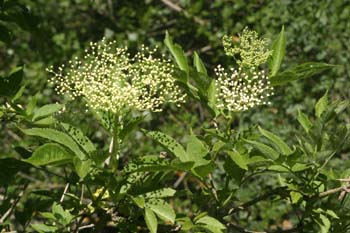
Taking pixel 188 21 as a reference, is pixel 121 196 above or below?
below

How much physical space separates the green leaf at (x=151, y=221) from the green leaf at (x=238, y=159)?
0.23 meters

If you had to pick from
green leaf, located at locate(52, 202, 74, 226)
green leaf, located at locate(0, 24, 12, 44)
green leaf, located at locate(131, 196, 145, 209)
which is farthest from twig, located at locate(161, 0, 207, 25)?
green leaf, located at locate(131, 196, 145, 209)

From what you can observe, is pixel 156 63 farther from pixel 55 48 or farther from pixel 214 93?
pixel 55 48

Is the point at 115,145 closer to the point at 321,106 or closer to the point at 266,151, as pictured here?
the point at 266,151

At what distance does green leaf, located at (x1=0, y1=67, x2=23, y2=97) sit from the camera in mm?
1872

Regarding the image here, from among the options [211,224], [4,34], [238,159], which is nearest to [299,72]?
[238,159]

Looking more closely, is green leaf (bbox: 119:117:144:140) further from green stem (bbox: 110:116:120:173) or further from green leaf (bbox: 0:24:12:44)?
green leaf (bbox: 0:24:12:44)

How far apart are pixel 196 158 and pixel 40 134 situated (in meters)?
0.36

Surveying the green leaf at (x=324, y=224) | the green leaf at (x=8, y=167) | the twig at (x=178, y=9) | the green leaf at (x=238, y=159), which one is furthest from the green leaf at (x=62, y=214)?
the twig at (x=178, y=9)

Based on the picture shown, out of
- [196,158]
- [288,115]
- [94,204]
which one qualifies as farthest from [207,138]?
[288,115]

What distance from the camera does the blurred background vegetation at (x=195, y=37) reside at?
4367 mm

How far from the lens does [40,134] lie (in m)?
1.55

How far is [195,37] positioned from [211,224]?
3.05m

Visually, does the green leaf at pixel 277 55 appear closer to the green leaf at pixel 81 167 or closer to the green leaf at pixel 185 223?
the green leaf at pixel 185 223
